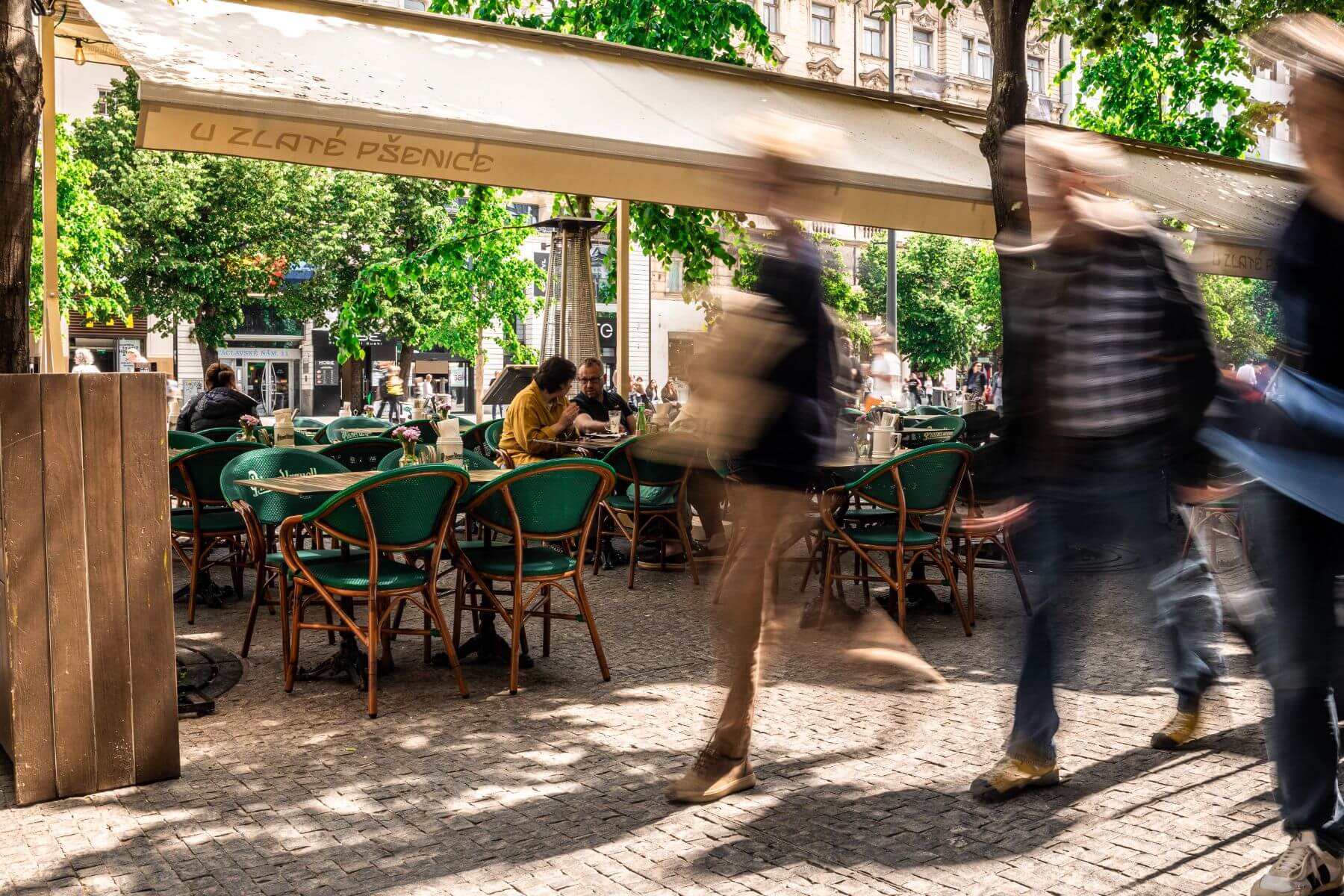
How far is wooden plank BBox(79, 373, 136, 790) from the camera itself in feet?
13.4

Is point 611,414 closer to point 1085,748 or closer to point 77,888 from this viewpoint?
point 1085,748

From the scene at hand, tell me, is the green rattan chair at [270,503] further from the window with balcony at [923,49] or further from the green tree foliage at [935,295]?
the window with balcony at [923,49]

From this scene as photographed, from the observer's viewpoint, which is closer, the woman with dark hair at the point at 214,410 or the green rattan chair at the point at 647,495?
the green rattan chair at the point at 647,495

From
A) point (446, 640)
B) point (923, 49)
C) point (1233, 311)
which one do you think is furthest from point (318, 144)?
point (923, 49)

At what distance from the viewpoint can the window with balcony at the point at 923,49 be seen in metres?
52.4

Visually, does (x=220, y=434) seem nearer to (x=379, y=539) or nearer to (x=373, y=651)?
(x=379, y=539)

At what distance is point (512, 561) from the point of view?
569 centimetres

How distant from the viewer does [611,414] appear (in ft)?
34.4

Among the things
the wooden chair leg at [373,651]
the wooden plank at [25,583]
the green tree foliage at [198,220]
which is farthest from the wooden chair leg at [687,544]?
the green tree foliage at [198,220]

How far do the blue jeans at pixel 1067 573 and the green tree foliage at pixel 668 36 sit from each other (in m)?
9.43

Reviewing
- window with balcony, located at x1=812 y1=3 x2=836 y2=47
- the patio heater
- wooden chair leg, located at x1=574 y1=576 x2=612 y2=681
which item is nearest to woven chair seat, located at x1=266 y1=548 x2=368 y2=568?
wooden chair leg, located at x1=574 y1=576 x2=612 y2=681

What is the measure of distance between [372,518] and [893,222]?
5218 millimetres

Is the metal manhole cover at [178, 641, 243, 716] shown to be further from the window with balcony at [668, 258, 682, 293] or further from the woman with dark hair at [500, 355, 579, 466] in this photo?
Result: the window with balcony at [668, 258, 682, 293]

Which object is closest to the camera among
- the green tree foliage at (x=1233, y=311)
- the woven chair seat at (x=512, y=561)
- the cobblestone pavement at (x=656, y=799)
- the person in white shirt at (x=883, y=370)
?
the cobblestone pavement at (x=656, y=799)
